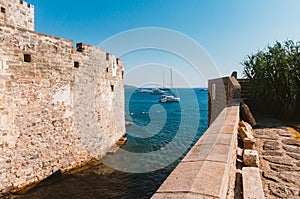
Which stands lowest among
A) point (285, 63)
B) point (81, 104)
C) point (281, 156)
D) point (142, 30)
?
point (281, 156)

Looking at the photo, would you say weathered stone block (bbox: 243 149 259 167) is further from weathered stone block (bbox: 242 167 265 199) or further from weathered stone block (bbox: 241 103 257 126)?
weathered stone block (bbox: 241 103 257 126)

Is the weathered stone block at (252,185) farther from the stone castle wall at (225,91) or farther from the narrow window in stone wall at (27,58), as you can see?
the narrow window in stone wall at (27,58)

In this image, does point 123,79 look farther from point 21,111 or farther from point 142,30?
point 21,111

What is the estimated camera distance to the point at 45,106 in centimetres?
743

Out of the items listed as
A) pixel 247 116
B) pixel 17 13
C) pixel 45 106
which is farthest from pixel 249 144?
pixel 17 13

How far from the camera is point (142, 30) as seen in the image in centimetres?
1007

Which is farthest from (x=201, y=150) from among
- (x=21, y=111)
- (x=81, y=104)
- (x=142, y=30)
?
Result: (x=142, y=30)

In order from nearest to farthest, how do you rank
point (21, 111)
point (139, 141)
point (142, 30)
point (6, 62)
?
point (6, 62), point (21, 111), point (142, 30), point (139, 141)

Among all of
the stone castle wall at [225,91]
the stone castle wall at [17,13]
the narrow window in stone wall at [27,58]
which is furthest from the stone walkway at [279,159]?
the stone castle wall at [17,13]

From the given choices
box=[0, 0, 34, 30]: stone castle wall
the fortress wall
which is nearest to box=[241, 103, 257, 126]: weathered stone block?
the fortress wall

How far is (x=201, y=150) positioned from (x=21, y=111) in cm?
672

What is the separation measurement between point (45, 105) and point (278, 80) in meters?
8.53

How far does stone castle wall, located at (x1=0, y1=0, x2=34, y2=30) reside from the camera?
28.1 feet

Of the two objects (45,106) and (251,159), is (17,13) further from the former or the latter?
(251,159)
